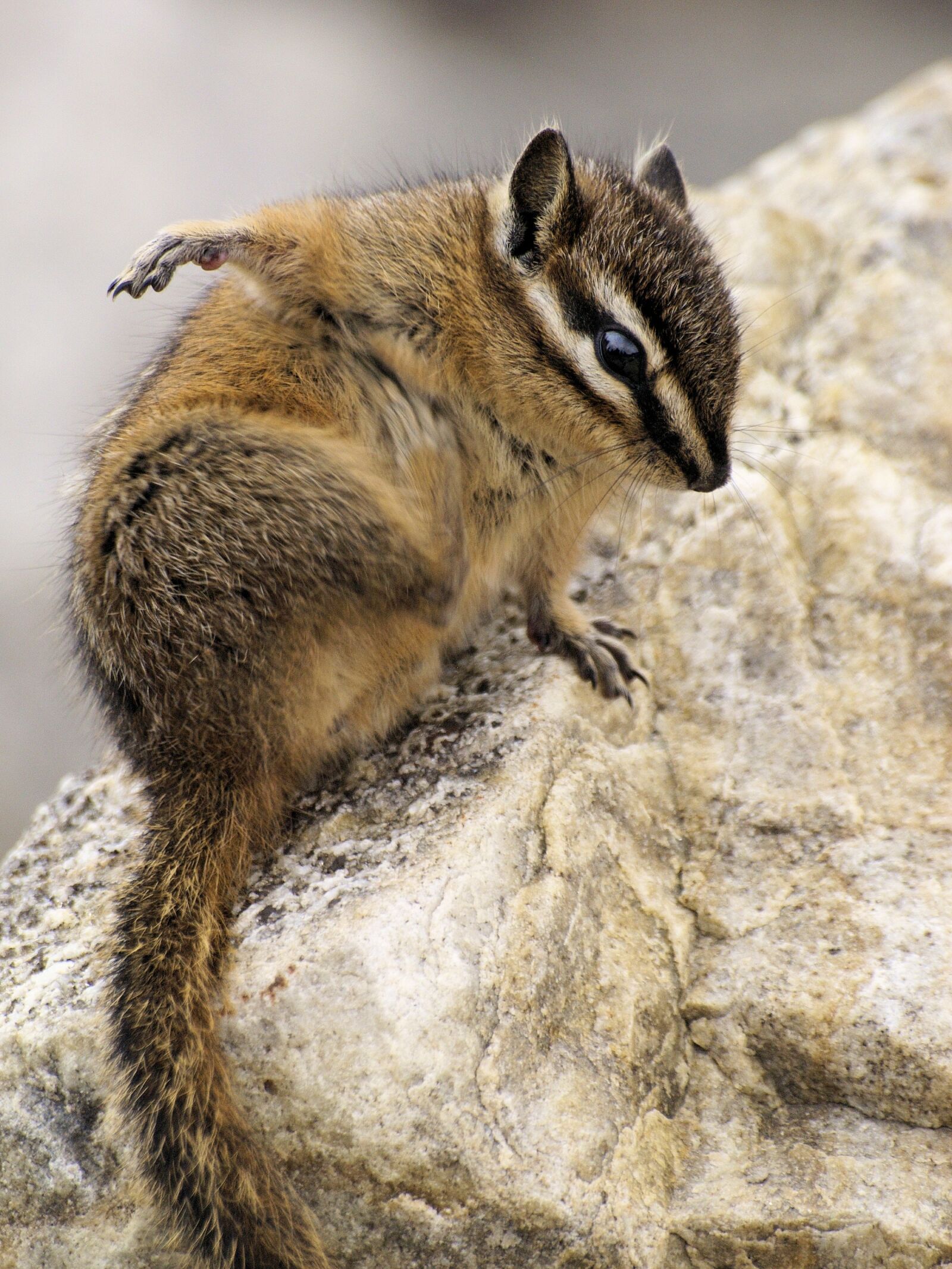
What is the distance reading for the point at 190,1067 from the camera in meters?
1.94

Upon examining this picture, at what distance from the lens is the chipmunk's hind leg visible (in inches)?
97.2

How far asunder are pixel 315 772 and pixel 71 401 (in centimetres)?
411

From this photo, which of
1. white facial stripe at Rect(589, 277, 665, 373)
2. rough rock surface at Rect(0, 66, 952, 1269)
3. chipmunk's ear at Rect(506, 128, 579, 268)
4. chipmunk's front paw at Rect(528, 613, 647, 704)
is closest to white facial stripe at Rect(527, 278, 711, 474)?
white facial stripe at Rect(589, 277, 665, 373)

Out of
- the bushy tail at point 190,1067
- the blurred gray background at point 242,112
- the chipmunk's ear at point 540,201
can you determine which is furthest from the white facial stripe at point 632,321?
the bushy tail at point 190,1067

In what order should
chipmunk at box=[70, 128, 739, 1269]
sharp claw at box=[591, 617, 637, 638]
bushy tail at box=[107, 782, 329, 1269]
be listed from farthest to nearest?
1. sharp claw at box=[591, 617, 637, 638]
2. chipmunk at box=[70, 128, 739, 1269]
3. bushy tail at box=[107, 782, 329, 1269]

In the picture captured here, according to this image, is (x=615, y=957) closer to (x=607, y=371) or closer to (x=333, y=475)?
(x=333, y=475)

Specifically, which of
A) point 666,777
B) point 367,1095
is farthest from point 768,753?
point 367,1095

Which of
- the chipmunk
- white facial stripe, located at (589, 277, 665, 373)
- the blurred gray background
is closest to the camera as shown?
the chipmunk

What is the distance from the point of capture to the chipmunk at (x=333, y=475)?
2232mm

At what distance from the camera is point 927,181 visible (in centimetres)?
408

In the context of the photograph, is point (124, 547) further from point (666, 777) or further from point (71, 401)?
point (71, 401)

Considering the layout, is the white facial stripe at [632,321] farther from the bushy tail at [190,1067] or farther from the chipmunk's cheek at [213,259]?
the bushy tail at [190,1067]

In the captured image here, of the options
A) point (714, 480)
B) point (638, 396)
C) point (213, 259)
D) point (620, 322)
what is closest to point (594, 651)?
point (714, 480)

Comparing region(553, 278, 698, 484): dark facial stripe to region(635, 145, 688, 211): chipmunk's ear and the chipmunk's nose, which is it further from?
region(635, 145, 688, 211): chipmunk's ear
